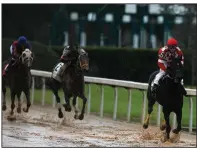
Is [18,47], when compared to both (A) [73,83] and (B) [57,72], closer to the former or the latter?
(B) [57,72]

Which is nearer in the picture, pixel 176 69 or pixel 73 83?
pixel 176 69

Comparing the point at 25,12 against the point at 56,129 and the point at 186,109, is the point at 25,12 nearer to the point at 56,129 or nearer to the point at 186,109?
the point at 186,109

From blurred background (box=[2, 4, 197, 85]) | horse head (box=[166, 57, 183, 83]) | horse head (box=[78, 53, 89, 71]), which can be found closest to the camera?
horse head (box=[166, 57, 183, 83])

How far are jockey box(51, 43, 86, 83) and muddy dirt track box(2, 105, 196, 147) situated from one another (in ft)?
2.95

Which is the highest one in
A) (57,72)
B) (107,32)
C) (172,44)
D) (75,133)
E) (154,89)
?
(107,32)

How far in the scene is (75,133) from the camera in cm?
1044

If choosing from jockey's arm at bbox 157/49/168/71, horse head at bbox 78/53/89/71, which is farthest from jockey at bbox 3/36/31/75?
jockey's arm at bbox 157/49/168/71

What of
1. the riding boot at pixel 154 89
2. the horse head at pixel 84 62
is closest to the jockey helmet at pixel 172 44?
the riding boot at pixel 154 89

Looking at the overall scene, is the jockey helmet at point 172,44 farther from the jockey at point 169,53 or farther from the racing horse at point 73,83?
the racing horse at point 73,83

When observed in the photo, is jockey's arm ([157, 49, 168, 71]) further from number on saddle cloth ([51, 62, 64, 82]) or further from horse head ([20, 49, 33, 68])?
horse head ([20, 49, 33, 68])

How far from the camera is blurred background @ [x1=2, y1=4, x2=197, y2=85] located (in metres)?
14.6

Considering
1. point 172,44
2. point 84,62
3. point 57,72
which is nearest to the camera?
point 172,44

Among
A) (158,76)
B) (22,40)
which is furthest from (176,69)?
(22,40)

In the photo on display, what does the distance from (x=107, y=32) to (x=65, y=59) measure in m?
9.19
